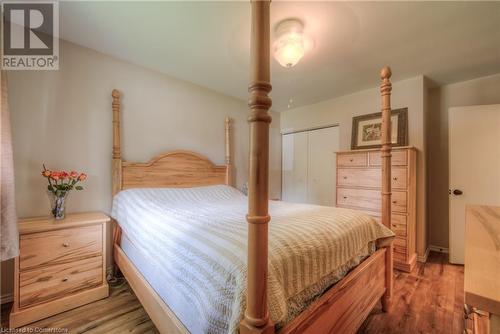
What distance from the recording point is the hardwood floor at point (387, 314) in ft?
4.91

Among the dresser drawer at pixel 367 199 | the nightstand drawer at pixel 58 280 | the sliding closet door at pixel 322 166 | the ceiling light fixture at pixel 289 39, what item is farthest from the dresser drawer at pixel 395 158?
the nightstand drawer at pixel 58 280

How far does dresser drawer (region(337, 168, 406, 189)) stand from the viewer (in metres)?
2.45

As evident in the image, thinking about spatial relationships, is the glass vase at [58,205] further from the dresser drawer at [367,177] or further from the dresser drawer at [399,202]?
the dresser drawer at [399,202]

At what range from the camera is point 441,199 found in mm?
2930

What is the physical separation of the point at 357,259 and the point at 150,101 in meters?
2.58

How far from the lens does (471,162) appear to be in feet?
8.30

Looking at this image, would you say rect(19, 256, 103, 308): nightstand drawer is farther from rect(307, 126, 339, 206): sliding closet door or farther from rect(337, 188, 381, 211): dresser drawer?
rect(307, 126, 339, 206): sliding closet door

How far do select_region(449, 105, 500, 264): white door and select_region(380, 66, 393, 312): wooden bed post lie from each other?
156cm

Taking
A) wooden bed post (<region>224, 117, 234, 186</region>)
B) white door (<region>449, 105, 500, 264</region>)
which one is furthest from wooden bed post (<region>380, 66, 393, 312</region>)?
wooden bed post (<region>224, 117, 234, 186</region>)

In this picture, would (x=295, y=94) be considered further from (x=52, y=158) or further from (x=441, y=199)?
(x=52, y=158)

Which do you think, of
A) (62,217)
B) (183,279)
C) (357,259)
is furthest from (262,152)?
(62,217)

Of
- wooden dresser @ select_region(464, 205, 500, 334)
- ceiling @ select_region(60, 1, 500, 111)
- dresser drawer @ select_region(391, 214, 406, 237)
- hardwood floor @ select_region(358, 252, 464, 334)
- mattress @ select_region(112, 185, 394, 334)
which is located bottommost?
hardwood floor @ select_region(358, 252, 464, 334)

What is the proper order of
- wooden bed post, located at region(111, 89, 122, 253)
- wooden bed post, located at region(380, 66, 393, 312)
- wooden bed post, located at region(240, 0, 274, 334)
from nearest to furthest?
wooden bed post, located at region(240, 0, 274, 334) → wooden bed post, located at region(380, 66, 393, 312) → wooden bed post, located at region(111, 89, 122, 253)
